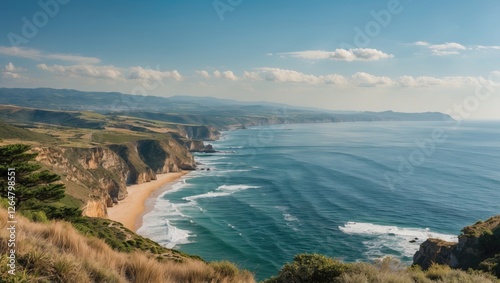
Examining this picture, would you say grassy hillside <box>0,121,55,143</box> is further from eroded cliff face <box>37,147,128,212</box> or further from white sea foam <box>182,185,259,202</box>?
white sea foam <box>182,185,259,202</box>

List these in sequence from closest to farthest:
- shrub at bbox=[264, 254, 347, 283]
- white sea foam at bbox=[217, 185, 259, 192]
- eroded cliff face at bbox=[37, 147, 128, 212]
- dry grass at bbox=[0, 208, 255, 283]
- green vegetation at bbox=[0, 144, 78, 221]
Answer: dry grass at bbox=[0, 208, 255, 283] → shrub at bbox=[264, 254, 347, 283] → green vegetation at bbox=[0, 144, 78, 221] → eroded cliff face at bbox=[37, 147, 128, 212] → white sea foam at bbox=[217, 185, 259, 192]

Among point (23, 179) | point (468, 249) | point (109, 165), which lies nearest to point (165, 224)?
point (23, 179)

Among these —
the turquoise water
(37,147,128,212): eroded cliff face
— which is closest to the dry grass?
the turquoise water

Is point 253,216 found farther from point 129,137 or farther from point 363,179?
point 129,137

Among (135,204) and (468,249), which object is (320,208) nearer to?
(468,249)

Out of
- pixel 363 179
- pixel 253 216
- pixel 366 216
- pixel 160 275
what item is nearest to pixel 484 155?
pixel 363 179

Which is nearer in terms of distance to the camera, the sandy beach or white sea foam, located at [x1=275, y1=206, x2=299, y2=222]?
white sea foam, located at [x1=275, y1=206, x2=299, y2=222]

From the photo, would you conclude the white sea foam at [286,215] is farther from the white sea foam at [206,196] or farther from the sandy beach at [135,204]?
the sandy beach at [135,204]
